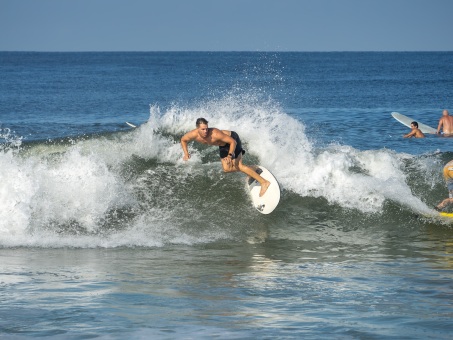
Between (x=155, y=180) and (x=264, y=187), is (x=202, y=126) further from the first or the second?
(x=155, y=180)

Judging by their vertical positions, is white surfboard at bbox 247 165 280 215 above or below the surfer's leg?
below

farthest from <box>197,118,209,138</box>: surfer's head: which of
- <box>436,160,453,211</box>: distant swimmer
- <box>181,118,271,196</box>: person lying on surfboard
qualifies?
<box>436,160,453,211</box>: distant swimmer

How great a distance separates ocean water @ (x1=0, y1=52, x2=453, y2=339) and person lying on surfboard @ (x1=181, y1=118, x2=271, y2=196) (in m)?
0.94

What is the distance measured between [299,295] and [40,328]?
2.83m

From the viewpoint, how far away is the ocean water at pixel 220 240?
7660mm

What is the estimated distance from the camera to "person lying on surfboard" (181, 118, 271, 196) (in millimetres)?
12483

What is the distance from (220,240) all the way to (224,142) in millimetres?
1821

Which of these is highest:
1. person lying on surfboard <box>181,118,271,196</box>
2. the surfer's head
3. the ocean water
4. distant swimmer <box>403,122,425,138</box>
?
distant swimmer <box>403,122,425,138</box>

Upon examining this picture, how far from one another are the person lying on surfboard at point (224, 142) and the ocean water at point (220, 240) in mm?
945

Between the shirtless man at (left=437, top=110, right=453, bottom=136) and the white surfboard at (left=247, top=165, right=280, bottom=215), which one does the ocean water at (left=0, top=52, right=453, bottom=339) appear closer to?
the white surfboard at (left=247, top=165, right=280, bottom=215)

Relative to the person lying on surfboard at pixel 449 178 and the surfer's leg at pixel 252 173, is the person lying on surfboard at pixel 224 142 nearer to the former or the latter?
the surfer's leg at pixel 252 173

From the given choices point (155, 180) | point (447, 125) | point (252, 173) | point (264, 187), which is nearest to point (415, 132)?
point (447, 125)

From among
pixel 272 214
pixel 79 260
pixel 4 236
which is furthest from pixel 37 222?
pixel 272 214

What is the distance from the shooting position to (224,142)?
41.9 feet
